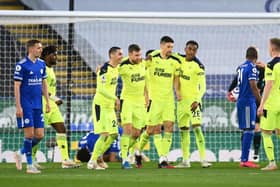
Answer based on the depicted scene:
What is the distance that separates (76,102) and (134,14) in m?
3.41

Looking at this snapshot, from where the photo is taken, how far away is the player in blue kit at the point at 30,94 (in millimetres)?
15430

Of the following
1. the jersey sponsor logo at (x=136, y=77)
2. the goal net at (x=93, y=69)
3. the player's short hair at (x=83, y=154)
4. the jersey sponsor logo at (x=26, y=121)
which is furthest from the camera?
the goal net at (x=93, y=69)

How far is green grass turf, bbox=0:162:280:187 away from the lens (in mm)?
12555

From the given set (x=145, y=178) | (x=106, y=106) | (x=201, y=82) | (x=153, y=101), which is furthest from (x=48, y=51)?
(x=145, y=178)

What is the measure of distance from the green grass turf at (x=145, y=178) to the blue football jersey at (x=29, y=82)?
1.14m

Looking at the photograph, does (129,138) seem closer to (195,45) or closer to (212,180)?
(195,45)

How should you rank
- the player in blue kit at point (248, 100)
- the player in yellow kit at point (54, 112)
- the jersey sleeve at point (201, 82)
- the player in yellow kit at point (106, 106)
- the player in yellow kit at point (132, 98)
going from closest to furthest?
the player in yellow kit at point (106, 106), the player in yellow kit at point (132, 98), the player in blue kit at point (248, 100), the player in yellow kit at point (54, 112), the jersey sleeve at point (201, 82)

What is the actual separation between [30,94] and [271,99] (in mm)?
3965

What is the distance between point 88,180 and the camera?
13.4 m

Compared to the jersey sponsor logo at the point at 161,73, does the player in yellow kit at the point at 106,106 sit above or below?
below

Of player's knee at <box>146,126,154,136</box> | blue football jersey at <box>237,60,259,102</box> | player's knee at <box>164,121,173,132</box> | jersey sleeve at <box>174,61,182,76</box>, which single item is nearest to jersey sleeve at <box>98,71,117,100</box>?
player's knee at <box>146,126,154,136</box>

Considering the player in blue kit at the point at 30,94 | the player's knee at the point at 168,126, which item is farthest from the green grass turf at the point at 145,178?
the player's knee at the point at 168,126

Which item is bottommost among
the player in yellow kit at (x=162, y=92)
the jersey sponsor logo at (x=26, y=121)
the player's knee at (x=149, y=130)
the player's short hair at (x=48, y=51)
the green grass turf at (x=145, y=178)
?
the green grass turf at (x=145, y=178)

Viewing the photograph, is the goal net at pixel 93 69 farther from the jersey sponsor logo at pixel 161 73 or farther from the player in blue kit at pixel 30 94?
the player in blue kit at pixel 30 94
